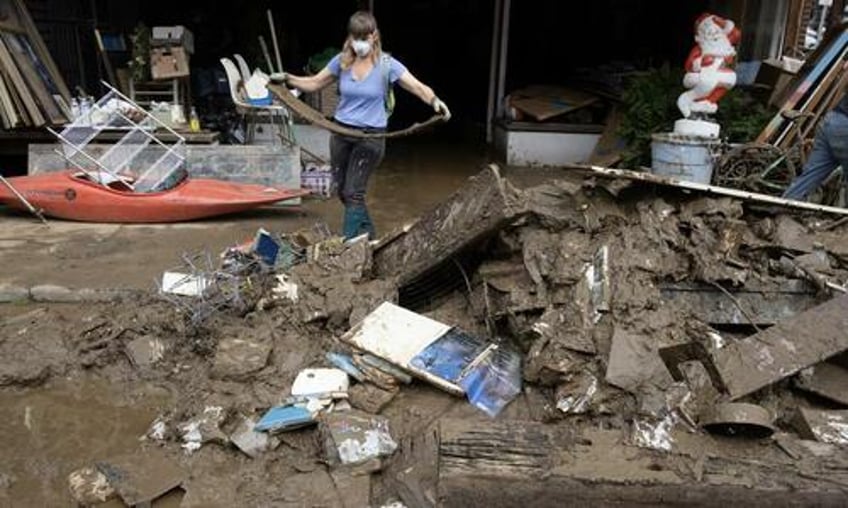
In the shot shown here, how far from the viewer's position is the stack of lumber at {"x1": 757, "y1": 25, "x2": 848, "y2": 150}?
6.57 metres

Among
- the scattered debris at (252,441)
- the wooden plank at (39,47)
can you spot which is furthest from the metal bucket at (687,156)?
the wooden plank at (39,47)

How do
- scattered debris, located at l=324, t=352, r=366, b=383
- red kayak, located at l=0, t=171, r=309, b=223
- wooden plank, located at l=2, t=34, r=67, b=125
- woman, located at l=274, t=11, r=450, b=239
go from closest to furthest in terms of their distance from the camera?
scattered debris, located at l=324, t=352, r=366, b=383 < woman, located at l=274, t=11, r=450, b=239 < red kayak, located at l=0, t=171, r=309, b=223 < wooden plank, located at l=2, t=34, r=67, b=125

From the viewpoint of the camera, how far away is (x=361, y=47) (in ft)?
15.4

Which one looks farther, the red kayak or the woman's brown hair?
the red kayak

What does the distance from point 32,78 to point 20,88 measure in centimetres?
21

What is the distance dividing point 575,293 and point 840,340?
1.18m

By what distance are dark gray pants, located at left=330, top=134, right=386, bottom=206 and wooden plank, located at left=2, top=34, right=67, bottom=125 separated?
11.8 feet

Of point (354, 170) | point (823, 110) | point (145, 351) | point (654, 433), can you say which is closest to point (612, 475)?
point (654, 433)

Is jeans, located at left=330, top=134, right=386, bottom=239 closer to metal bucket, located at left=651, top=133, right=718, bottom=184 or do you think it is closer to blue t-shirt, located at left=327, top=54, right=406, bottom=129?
blue t-shirt, located at left=327, top=54, right=406, bottom=129

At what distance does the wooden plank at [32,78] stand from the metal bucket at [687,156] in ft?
19.1

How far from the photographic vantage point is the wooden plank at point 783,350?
3.02m

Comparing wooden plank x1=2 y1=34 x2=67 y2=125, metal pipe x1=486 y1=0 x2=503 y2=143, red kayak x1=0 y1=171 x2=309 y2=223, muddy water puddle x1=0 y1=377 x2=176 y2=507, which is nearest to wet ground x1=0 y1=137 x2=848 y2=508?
muddy water puddle x1=0 y1=377 x2=176 y2=507

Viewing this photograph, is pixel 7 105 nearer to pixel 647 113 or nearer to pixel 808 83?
pixel 647 113

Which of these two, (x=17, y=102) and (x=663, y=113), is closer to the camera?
(x=17, y=102)
